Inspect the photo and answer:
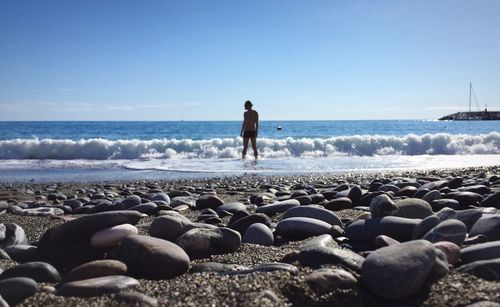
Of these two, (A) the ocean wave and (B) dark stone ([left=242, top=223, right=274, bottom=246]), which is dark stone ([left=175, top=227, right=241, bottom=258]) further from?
(A) the ocean wave

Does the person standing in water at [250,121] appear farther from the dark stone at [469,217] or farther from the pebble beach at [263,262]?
the dark stone at [469,217]

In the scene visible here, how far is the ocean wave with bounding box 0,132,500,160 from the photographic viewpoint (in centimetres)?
1480

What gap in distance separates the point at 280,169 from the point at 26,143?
32.4 ft

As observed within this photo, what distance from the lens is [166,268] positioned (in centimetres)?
202

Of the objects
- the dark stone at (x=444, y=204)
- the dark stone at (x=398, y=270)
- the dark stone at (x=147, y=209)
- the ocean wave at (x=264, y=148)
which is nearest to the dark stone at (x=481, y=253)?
the dark stone at (x=398, y=270)

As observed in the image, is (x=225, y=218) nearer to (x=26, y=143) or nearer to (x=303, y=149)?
(x=303, y=149)

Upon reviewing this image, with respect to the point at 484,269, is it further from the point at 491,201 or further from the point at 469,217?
the point at 491,201

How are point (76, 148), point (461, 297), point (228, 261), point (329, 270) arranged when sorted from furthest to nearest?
point (76, 148)
point (228, 261)
point (329, 270)
point (461, 297)

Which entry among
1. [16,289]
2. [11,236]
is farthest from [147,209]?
[16,289]

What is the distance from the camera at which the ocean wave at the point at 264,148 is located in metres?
14.8

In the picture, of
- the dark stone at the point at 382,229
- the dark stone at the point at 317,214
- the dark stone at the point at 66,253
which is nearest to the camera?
the dark stone at the point at 66,253

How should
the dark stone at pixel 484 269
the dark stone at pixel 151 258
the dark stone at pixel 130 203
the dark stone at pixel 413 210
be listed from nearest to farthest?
→ the dark stone at pixel 484 269
the dark stone at pixel 151 258
the dark stone at pixel 413 210
the dark stone at pixel 130 203

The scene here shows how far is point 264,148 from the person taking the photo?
51.3 feet

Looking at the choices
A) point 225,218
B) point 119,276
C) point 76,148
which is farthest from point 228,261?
point 76,148
